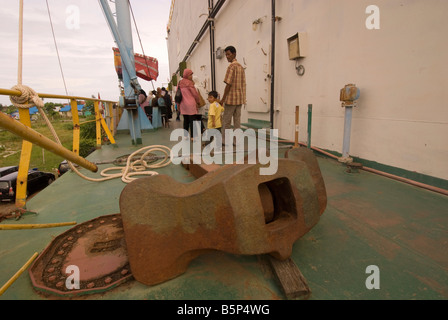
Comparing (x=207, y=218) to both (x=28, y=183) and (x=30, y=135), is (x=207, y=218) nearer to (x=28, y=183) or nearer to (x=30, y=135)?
(x=30, y=135)

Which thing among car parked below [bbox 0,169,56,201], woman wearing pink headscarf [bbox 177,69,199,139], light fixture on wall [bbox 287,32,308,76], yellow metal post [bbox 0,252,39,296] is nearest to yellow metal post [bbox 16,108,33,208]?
yellow metal post [bbox 0,252,39,296]

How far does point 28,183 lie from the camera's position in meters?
3.70

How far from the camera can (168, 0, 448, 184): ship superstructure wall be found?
2.40 metres

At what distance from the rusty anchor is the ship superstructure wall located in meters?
2.11

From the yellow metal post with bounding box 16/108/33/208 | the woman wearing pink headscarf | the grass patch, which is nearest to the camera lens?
the yellow metal post with bounding box 16/108/33/208

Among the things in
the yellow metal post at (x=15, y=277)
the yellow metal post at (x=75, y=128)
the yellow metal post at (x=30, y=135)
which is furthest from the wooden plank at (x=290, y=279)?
the yellow metal post at (x=75, y=128)

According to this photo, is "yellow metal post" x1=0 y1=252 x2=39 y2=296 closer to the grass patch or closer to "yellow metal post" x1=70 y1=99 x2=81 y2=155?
"yellow metal post" x1=70 y1=99 x2=81 y2=155

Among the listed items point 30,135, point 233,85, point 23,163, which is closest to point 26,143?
point 23,163

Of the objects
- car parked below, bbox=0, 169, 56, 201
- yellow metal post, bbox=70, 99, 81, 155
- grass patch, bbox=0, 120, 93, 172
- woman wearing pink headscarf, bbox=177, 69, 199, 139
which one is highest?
woman wearing pink headscarf, bbox=177, 69, 199, 139

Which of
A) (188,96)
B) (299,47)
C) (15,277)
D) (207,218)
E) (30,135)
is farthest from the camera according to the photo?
(188,96)

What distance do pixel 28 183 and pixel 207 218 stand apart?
156 inches

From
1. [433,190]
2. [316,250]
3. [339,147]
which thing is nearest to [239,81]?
[339,147]
